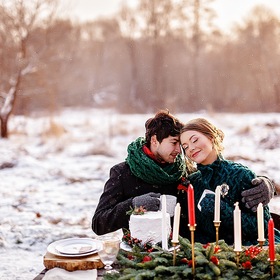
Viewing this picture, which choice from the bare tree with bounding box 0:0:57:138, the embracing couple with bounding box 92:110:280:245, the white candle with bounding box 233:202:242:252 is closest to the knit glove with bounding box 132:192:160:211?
the embracing couple with bounding box 92:110:280:245

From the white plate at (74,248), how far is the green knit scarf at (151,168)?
60 centimetres

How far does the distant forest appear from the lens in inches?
894

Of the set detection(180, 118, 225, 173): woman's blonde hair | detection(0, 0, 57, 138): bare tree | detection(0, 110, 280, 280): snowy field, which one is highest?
detection(0, 0, 57, 138): bare tree

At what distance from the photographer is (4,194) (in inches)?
280

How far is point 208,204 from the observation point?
273cm

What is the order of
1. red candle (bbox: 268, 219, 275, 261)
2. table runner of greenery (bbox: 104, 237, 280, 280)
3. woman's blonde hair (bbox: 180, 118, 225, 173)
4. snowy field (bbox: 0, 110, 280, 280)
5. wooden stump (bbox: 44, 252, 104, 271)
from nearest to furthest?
red candle (bbox: 268, 219, 275, 261) < table runner of greenery (bbox: 104, 237, 280, 280) < wooden stump (bbox: 44, 252, 104, 271) < woman's blonde hair (bbox: 180, 118, 225, 173) < snowy field (bbox: 0, 110, 280, 280)

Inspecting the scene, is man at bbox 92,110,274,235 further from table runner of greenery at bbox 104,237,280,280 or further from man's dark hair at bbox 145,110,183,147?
table runner of greenery at bbox 104,237,280,280

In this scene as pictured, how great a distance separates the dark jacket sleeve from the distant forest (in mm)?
14083

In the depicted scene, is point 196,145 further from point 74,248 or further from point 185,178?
point 74,248

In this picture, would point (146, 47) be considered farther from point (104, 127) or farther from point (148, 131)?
point (148, 131)

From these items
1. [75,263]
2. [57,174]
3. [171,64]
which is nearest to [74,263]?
[75,263]

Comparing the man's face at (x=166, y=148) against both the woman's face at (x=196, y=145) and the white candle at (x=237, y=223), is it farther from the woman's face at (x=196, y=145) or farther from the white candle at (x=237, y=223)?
the white candle at (x=237, y=223)

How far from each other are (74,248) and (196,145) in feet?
2.99

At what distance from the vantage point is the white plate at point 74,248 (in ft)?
7.62
